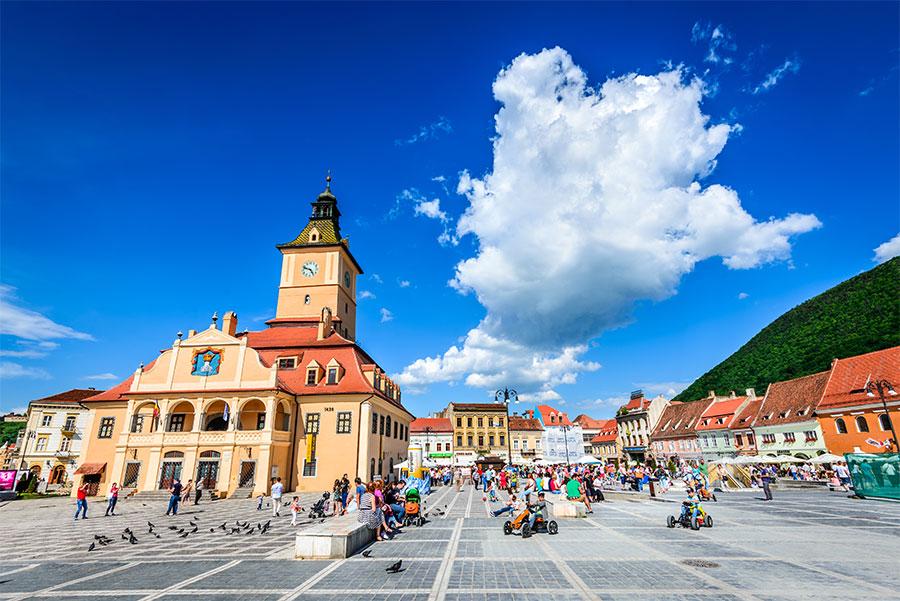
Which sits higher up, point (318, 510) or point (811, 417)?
point (811, 417)

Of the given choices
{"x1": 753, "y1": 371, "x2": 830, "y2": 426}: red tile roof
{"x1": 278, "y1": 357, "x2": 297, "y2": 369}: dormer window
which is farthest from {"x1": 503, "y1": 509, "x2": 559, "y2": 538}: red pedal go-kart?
{"x1": 753, "y1": 371, "x2": 830, "y2": 426}: red tile roof

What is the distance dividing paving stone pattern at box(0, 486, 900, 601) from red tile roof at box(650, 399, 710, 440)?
4997cm

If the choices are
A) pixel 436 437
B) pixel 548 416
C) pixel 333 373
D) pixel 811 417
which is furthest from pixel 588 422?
pixel 333 373

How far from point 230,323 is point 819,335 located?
9585cm

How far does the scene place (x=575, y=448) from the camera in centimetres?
8625

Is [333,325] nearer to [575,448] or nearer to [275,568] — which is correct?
[275,568]

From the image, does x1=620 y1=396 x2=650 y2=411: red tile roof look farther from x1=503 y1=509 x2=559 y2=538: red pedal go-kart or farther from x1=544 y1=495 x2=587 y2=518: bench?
x1=503 y1=509 x2=559 y2=538: red pedal go-kart

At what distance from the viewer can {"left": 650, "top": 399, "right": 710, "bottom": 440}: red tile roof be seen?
64.1m

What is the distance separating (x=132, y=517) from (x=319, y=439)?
14.2 m

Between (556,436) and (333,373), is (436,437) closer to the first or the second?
(556,436)

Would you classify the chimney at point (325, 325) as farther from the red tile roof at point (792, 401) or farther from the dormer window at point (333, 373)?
the red tile roof at point (792, 401)

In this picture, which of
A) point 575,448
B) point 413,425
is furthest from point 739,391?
point 413,425

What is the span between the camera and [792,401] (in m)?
49.7

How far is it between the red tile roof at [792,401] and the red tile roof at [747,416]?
938 mm
